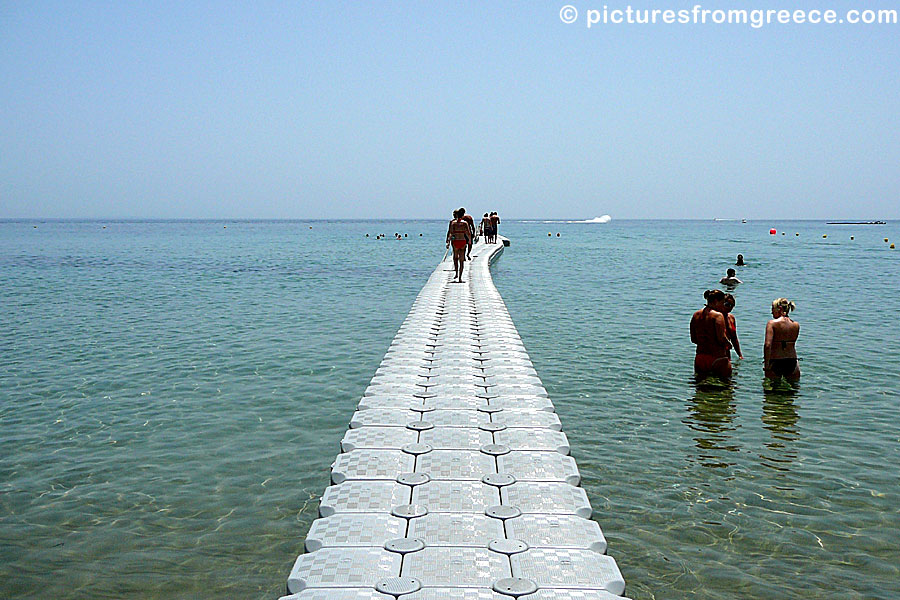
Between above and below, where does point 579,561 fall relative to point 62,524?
above

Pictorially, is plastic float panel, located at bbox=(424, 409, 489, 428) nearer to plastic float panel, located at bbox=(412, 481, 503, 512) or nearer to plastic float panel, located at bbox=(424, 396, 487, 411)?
plastic float panel, located at bbox=(424, 396, 487, 411)

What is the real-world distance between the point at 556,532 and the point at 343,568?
1.44 meters

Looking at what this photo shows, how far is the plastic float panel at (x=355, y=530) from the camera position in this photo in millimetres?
4727

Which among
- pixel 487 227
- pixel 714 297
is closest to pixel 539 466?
pixel 714 297

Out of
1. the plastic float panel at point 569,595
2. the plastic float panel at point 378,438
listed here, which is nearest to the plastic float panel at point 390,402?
the plastic float panel at point 378,438

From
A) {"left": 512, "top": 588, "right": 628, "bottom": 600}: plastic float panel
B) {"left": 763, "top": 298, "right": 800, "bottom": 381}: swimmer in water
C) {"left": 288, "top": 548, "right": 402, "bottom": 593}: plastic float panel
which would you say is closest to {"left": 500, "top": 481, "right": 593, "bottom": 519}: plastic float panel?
{"left": 512, "top": 588, "right": 628, "bottom": 600}: plastic float panel

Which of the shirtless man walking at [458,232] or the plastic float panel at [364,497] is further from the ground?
the shirtless man walking at [458,232]

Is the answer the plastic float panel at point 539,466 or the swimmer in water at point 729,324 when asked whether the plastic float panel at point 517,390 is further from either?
the swimmer in water at point 729,324

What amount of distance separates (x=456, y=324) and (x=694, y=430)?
215 inches

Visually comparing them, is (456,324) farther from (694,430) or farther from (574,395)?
(694,430)

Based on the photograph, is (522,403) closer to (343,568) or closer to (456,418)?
(456,418)

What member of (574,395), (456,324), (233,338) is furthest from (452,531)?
(233,338)

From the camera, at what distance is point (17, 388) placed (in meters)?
11.5

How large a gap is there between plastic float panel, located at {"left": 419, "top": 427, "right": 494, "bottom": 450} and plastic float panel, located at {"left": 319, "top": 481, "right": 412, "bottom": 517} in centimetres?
98
